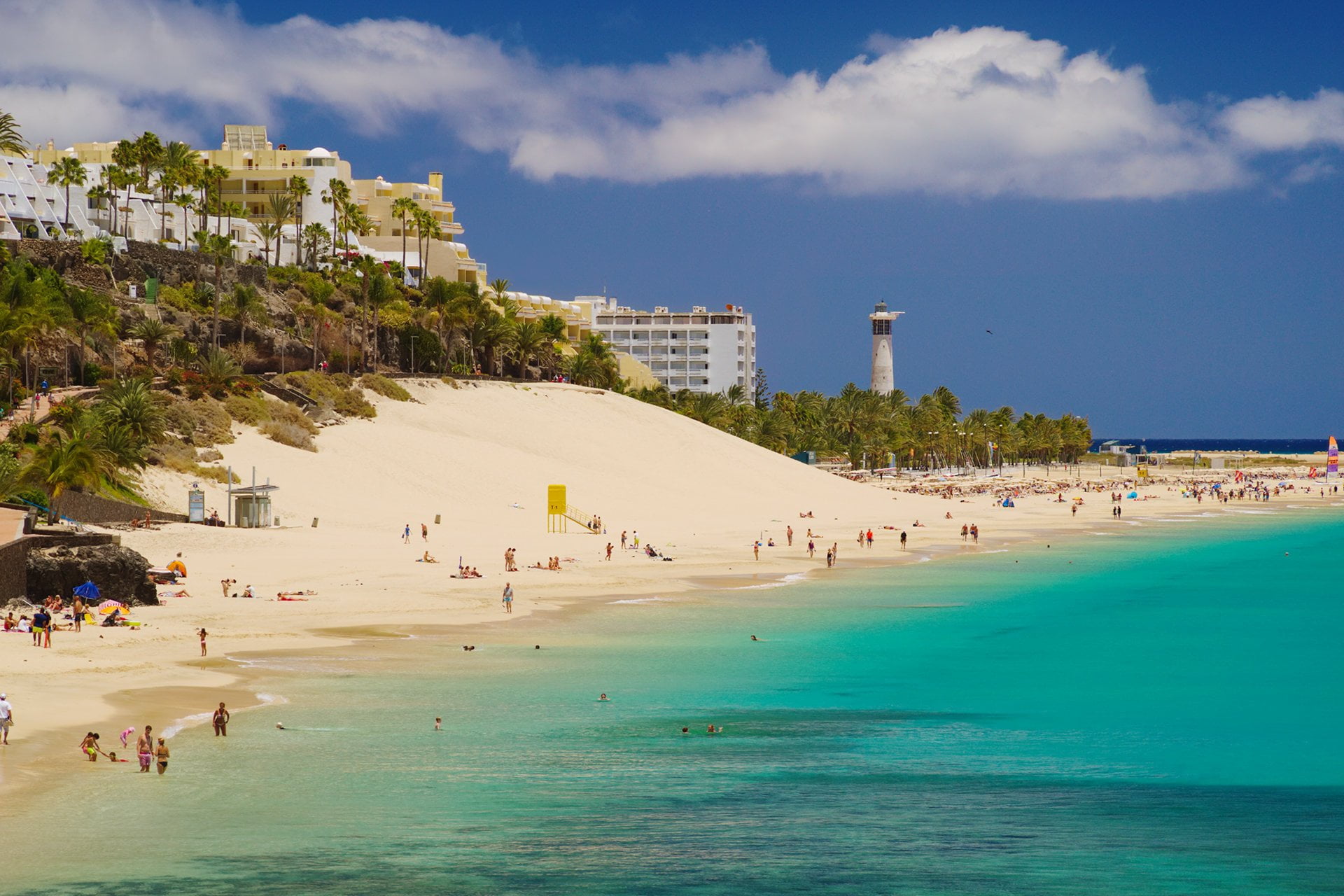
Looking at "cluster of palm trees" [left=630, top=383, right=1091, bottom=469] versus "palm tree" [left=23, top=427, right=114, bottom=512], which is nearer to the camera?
"palm tree" [left=23, top=427, right=114, bottom=512]

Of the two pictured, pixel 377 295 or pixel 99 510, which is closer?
pixel 99 510

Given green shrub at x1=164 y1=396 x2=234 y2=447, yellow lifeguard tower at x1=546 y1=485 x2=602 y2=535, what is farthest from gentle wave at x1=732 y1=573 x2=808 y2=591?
green shrub at x1=164 y1=396 x2=234 y2=447

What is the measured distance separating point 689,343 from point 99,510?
122 metres

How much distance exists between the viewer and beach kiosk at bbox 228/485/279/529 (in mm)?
53219

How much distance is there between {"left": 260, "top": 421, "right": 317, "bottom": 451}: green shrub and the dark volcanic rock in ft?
107

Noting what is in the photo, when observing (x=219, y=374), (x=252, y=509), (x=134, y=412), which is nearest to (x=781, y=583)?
(x=252, y=509)

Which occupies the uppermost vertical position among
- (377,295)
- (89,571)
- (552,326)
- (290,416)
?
(552,326)

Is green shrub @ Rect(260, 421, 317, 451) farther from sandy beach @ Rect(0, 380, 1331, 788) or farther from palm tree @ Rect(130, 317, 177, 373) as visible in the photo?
palm tree @ Rect(130, 317, 177, 373)

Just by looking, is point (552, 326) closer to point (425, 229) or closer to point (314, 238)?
point (425, 229)

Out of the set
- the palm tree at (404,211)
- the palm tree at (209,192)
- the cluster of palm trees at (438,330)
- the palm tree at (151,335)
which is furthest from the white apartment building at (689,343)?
the palm tree at (151,335)

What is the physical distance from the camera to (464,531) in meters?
59.8

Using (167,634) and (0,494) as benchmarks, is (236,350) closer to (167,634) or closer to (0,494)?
(0,494)

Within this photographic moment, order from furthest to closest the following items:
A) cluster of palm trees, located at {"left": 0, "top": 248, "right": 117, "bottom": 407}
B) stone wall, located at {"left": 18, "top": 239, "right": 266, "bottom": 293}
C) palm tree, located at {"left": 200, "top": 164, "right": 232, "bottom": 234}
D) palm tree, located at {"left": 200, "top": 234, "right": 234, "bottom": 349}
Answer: palm tree, located at {"left": 200, "top": 164, "right": 232, "bottom": 234}
stone wall, located at {"left": 18, "top": 239, "right": 266, "bottom": 293}
palm tree, located at {"left": 200, "top": 234, "right": 234, "bottom": 349}
cluster of palm trees, located at {"left": 0, "top": 248, "right": 117, "bottom": 407}

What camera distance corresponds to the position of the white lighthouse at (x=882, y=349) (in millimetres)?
168750
